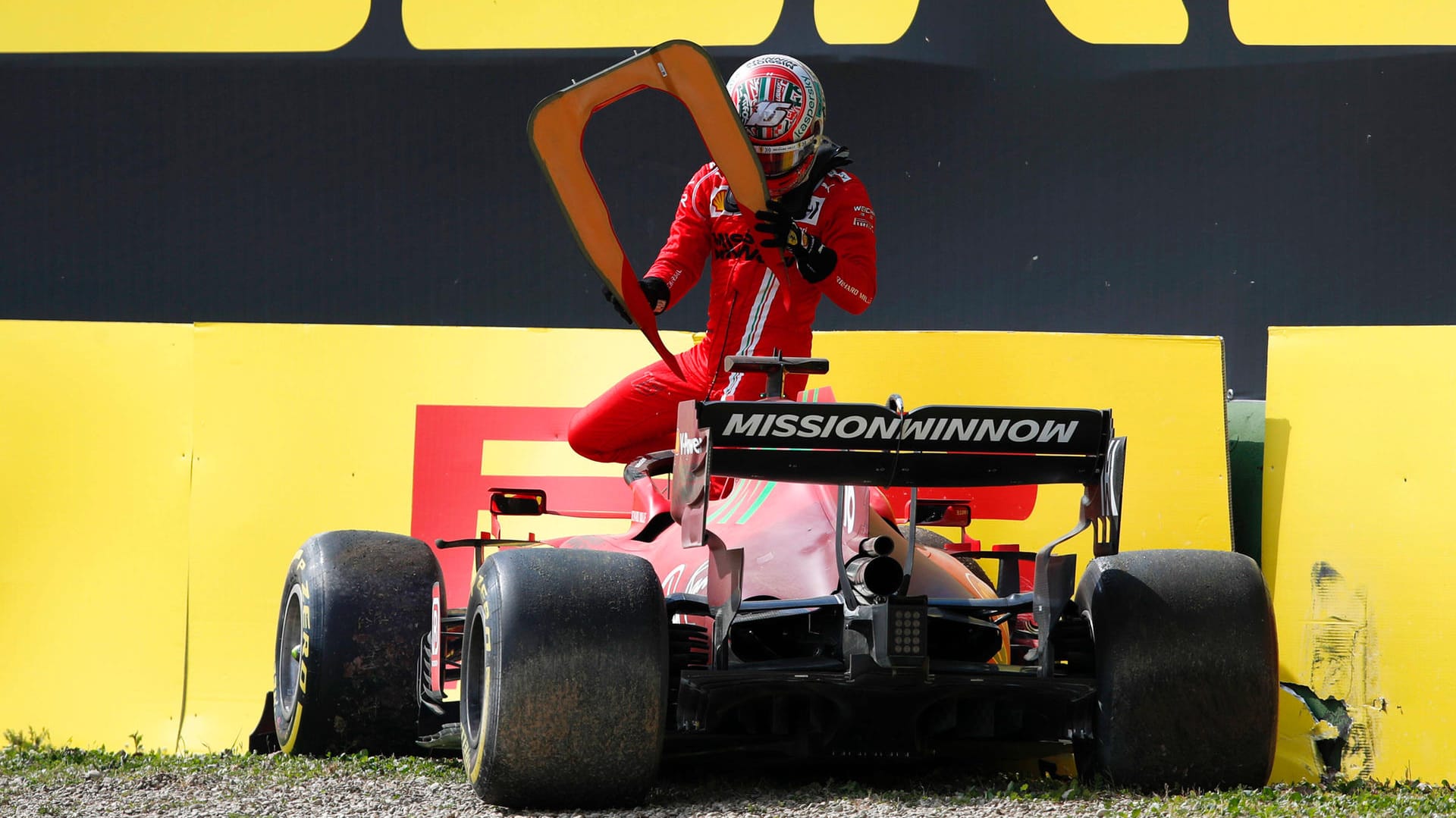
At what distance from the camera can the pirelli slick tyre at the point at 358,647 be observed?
194 inches

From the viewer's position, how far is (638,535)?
5.02 m

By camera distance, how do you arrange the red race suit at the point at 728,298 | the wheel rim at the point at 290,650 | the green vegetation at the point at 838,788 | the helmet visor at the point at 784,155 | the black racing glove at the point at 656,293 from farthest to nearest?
the black racing glove at the point at 656,293 < the red race suit at the point at 728,298 < the helmet visor at the point at 784,155 < the wheel rim at the point at 290,650 < the green vegetation at the point at 838,788

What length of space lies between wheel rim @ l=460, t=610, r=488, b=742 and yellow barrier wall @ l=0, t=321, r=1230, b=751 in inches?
98.4

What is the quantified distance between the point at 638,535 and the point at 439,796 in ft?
3.74

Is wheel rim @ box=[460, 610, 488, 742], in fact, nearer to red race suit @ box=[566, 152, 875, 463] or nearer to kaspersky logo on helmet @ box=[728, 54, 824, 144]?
red race suit @ box=[566, 152, 875, 463]

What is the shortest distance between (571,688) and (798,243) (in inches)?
81.2

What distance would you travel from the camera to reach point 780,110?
528cm

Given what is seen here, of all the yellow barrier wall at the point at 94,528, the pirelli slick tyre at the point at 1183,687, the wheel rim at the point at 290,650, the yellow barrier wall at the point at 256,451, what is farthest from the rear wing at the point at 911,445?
the yellow barrier wall at the point at 94,528

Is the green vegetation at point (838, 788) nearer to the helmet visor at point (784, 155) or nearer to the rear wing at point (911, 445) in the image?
the rear wing at point (911, 445)

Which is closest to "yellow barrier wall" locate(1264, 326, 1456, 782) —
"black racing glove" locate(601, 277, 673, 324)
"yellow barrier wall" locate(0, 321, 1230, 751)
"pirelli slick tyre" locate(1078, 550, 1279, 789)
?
"yellow barrier wall" locate(0, 321, 1230, 751)

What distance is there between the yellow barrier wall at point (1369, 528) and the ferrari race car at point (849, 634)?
2085 mm

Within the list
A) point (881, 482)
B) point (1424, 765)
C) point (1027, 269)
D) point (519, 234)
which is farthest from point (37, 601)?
point (1424, 765)

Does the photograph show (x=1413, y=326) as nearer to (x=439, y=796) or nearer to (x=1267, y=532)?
(x=1267, y=532)

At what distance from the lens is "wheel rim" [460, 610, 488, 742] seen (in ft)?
13.3
